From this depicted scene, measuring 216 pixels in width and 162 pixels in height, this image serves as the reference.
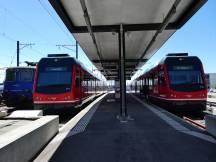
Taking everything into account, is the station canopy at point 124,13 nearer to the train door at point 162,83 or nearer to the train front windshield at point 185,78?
the train front windshield at point 185,78

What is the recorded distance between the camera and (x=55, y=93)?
14.4 meters

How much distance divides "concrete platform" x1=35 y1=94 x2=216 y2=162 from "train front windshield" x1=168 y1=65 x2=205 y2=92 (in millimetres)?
5661

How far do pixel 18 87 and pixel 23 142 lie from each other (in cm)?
1507

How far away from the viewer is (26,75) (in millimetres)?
19938

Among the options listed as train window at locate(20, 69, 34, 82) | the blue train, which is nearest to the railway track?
the blue train

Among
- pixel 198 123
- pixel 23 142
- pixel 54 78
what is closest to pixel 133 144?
pixel 23 142

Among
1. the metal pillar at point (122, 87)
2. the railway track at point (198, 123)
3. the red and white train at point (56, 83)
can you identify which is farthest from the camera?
the red and white train at point (56, 83)

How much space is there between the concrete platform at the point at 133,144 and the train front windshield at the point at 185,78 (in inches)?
223

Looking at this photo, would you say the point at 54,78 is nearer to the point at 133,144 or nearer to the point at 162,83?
the point at 162,83

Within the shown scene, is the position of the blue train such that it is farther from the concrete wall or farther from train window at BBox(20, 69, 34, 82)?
the concrete wall

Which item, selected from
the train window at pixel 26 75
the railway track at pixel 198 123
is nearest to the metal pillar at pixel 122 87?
the railway track at pixel 198 123

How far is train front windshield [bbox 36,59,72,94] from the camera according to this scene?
1444 cm

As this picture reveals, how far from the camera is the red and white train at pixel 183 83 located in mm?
14828

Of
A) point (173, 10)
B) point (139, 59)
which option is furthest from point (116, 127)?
point (139, 59)
